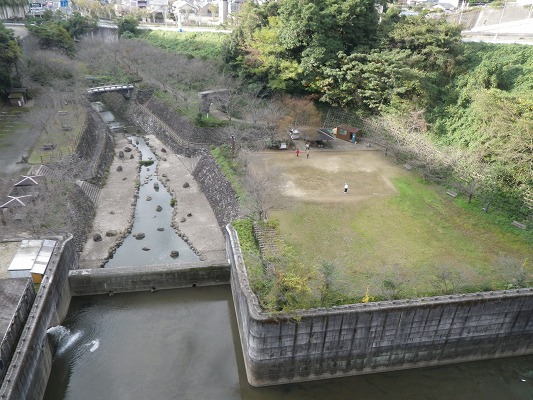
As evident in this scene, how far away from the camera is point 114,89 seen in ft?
171

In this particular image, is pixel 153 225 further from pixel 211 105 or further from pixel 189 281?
pixel 211 105

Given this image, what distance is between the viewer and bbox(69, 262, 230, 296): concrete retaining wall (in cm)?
2208

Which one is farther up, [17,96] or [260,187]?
[17,96]

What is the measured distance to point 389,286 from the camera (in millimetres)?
18422

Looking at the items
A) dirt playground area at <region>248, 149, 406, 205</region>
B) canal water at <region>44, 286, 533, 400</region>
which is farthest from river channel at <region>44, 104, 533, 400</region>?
dirt playground area at <region>248, 149, 406, 205</region>

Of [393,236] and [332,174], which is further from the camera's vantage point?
[332,174]

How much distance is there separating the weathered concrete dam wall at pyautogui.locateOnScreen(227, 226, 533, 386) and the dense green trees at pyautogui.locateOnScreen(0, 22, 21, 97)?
128 feet

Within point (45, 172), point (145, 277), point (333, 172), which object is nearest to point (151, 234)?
point (145, 277)

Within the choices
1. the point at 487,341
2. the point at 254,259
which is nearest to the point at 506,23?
the point at 487,341

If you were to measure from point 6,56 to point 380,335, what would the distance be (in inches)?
1836

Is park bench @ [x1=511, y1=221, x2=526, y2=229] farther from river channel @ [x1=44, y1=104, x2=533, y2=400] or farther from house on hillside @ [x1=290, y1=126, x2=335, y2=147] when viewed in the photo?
house on hillside @ [x1=290, y1=126, x2=335, y2=147]

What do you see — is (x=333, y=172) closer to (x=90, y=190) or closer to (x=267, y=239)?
(x=267, y=239)

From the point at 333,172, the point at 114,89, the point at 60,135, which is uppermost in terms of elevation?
the point at 114,89

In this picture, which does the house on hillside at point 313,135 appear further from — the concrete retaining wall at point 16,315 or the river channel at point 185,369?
the concrete retaining wall at point 16,315
